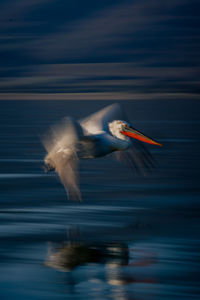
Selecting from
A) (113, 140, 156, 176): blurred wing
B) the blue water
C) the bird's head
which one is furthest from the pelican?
the blue water

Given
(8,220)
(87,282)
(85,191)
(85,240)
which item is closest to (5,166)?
(85,191)

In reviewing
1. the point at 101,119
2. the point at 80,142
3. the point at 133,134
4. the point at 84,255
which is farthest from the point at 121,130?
the point at 84,255

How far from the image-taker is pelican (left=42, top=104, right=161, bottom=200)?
12.3 meters

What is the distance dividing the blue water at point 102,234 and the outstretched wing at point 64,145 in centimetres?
60

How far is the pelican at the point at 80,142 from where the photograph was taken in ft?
40.5

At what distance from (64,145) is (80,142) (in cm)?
31

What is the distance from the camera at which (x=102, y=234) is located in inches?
409

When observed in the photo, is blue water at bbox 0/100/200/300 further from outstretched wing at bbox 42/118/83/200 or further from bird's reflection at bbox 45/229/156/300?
outstretched wing at bbox 42/118/83/200

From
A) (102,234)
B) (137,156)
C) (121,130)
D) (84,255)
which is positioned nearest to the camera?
(84,255)

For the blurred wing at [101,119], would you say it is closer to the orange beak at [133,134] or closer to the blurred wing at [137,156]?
the orange beak at [133,134]

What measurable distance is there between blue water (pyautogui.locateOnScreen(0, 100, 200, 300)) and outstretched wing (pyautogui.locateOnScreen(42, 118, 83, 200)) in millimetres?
598

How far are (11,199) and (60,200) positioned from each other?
0.78 metres

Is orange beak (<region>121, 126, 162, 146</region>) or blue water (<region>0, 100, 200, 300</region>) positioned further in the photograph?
orange beak (<region>121, 126, 162, 146</region>)

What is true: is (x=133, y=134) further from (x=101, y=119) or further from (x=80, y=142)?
(x=80, y=142)
